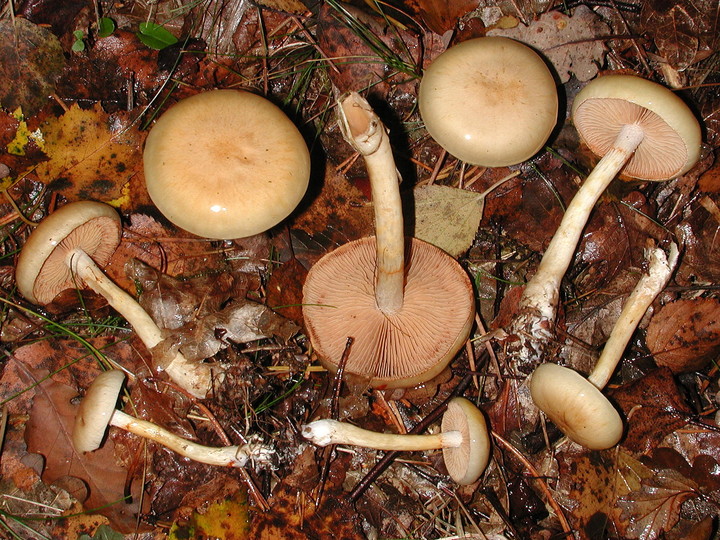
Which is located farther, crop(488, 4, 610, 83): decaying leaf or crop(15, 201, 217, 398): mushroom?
crop(488, 4, 610, 83): decaying leaf

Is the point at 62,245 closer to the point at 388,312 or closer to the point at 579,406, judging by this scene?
the point at 388,312

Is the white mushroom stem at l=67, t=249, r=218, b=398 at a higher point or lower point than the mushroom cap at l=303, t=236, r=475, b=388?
lower

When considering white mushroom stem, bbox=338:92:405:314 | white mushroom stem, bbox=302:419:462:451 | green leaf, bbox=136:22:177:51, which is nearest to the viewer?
white mushroom stem, bbox=338:92:405:314

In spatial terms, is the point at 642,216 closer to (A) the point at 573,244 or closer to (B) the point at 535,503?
(A) the point at 573,244

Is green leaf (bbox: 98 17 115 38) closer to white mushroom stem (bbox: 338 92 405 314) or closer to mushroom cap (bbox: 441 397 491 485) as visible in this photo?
white mushroom stem (bbox: 338 92 405 314)

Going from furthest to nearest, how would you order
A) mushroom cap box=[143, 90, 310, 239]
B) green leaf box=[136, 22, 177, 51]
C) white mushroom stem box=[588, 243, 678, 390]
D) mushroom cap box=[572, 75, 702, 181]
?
green leaf box=[136, 22, 177, 51] < white mushroom stem box=[588, 243, 678, 390] < mushroom cap box=[572, 75, 702, 181] < mushroom cap box=[143, 90, 310, 239]

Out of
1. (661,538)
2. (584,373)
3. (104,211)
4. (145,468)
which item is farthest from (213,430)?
(661,538)

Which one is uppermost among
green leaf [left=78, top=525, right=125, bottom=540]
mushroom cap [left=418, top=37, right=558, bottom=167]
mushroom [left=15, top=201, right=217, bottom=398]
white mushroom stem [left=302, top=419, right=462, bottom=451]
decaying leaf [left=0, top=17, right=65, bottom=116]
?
mushroom cap [left=418, top=37, right=558, bottom=167]

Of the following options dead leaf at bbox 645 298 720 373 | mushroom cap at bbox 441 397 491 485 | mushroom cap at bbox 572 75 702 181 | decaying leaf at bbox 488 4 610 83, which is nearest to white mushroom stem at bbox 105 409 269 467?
mushroom cap at bbox 441 397 491 485
